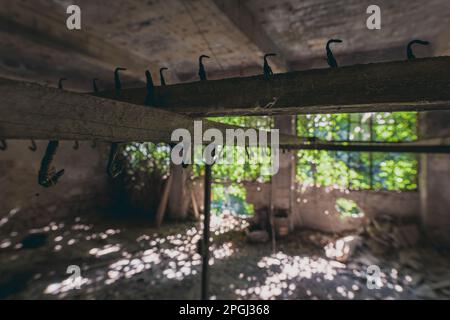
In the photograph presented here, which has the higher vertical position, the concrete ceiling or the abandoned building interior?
the concrete ceiling

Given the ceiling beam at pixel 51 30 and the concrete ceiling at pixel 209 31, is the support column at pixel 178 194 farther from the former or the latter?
the ceiling beam at pixel 51 30

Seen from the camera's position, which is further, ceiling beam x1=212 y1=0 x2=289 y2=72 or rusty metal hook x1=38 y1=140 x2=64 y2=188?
ceiling beam x1=212 y1=0 x2=289 y2=72

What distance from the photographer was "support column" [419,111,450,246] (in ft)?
18.4

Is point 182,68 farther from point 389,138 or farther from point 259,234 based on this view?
point 389,138

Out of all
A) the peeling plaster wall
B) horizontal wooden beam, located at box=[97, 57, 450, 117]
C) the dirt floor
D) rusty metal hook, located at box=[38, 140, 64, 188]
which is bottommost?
the dirt floor

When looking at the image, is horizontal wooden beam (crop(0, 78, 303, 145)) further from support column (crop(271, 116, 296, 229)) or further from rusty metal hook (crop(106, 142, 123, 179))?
support column (crop(271, 116, 296, 229))

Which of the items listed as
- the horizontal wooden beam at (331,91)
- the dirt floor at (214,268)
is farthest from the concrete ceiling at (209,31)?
the dirt floor at (214,268)

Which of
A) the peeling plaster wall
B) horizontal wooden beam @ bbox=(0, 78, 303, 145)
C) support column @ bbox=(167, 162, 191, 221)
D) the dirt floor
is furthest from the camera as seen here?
support column @ bbox=(167, 162, 191, 221)

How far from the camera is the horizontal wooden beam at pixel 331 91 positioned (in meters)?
1.16

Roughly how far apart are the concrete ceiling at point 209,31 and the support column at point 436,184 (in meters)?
1.47

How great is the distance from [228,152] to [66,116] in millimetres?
7517

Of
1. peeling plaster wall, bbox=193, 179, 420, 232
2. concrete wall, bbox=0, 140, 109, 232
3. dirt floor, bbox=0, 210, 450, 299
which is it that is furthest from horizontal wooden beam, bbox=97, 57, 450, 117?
concrete wall, bbox=0, 140, 109, 232

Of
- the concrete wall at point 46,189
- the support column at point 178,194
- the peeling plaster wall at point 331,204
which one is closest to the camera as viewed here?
the peeling plaster wall at point 331,204
